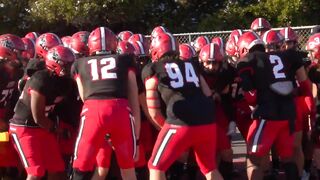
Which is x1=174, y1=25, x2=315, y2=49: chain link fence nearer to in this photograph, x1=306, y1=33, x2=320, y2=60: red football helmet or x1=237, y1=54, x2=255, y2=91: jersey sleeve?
x1=306, y1=33, x2=320, y2=60: red football helmet

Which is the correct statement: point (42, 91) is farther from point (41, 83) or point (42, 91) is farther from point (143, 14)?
point (143, 14)

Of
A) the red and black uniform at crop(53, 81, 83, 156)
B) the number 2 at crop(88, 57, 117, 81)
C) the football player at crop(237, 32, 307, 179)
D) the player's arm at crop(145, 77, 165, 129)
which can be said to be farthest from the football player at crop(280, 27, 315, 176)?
the red and black uniform at crop(53, 81, 83, 156)

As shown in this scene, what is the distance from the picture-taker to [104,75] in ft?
20.4

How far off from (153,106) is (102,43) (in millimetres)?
804

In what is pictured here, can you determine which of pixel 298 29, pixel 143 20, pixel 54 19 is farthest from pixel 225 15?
pixel 298 29

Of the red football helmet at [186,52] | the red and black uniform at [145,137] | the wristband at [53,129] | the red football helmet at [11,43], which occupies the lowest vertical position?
the red and black uniform at [145,137]

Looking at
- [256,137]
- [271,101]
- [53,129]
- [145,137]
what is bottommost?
[145,137]

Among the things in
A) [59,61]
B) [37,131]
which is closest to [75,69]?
[59,61]

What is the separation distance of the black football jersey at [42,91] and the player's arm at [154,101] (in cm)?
90

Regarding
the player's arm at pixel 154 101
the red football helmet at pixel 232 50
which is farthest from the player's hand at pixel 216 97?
the player's arm at pixel 154 101

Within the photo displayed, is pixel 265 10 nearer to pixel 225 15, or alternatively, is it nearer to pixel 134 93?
pixel 225 15

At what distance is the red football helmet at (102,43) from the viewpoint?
646 cm

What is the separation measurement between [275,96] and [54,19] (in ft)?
44.7

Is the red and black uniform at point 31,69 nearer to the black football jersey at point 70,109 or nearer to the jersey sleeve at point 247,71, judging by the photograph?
the black football jersey at point 70,109
